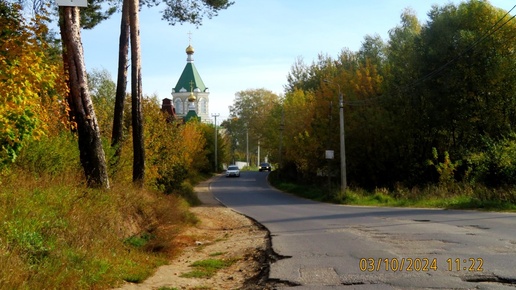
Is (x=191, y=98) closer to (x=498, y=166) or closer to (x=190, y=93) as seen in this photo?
(x=190, y=93)

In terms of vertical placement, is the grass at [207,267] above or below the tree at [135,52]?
below

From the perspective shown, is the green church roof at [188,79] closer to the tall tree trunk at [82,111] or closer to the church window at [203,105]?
the church window at [203,105]

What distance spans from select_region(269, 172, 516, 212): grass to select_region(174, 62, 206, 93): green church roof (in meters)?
64.6

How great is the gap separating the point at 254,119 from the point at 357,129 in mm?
51906

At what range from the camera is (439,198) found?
28297 mm

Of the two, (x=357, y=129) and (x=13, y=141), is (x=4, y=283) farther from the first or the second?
(x=357, y=129)

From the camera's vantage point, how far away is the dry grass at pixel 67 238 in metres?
7.70

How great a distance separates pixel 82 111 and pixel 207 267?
5.43 meters

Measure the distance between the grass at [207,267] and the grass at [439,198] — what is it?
532 inches

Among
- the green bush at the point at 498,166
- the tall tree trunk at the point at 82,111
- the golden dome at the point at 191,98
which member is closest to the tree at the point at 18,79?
the tall tree trunk at the point at 82,111

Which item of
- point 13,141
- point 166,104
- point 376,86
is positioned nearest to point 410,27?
point 376,86

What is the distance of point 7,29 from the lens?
11.0 m
